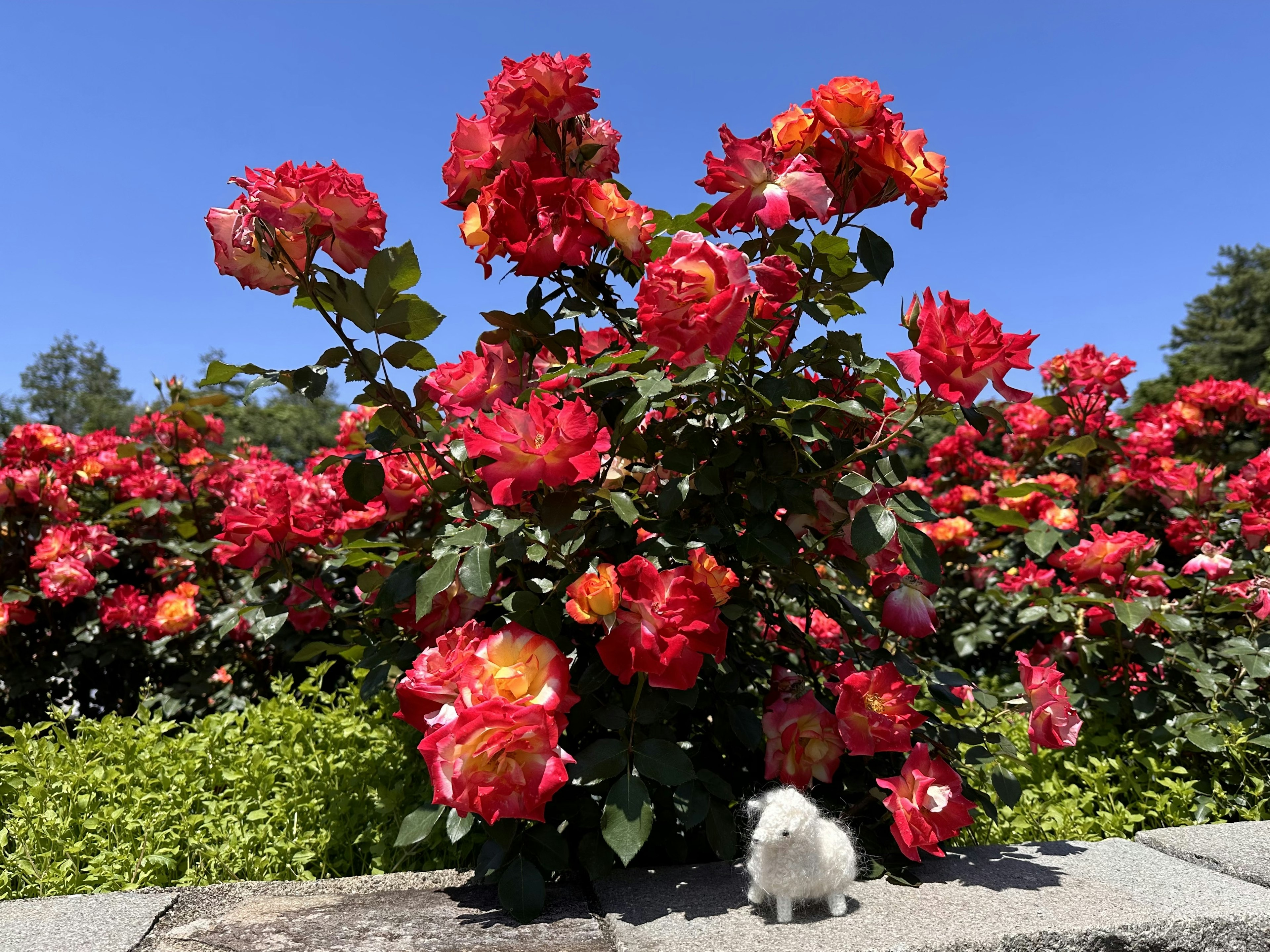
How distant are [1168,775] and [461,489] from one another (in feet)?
6.75

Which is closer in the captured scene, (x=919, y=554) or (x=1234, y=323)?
(x=919, y=554)

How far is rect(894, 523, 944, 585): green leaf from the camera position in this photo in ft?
4.72

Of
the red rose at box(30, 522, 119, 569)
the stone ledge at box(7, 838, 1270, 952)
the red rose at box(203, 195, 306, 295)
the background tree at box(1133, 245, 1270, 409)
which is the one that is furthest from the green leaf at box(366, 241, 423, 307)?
the background tree at box(1133, 245, 1270, 409)

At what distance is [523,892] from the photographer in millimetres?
1423

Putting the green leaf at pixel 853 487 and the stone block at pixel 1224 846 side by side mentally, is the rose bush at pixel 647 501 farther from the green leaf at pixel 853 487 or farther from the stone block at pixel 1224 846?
the stone block at pixel 1224 846

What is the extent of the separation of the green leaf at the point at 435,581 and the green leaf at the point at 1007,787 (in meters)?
1.08

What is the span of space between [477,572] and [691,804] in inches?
21.2

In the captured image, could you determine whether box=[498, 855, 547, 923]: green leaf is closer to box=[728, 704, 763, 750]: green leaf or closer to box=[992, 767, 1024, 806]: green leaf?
box=[728, 704, 763, 750]: green leaf

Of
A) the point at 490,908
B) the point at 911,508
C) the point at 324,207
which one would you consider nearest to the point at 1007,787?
the point at 911,508

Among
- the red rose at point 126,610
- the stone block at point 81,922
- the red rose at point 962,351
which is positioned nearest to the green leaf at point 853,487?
the red rose at point 962,351

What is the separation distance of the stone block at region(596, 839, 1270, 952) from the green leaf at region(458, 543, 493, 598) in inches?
22.5

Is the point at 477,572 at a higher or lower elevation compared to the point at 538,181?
lower

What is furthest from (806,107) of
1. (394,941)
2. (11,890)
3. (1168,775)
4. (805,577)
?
(11,890)

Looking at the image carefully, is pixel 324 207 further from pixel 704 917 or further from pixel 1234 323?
pixel 1234 323
